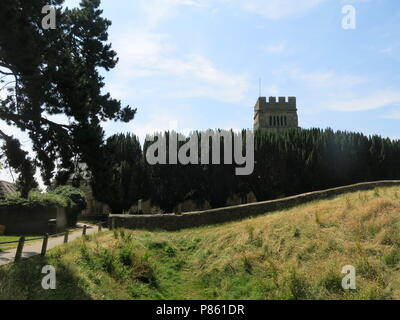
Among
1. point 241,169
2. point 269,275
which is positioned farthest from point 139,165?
point 269,275

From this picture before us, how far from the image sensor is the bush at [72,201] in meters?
33.9

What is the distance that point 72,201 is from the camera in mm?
34531

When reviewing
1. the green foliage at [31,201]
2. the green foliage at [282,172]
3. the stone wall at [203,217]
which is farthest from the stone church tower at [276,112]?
the green foliage at [31,201]

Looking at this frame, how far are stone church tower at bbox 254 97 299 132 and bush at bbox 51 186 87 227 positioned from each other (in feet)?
150

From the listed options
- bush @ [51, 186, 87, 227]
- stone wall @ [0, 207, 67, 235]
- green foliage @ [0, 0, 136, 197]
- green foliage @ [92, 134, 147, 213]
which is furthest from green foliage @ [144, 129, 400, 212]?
green foliage @ [0, 0, 136, 197]

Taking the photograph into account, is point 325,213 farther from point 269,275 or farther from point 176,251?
point 176,251

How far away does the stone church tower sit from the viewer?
73375 millimetres

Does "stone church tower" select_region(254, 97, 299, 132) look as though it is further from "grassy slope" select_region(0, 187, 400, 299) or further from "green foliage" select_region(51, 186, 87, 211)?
"grassy slope" select_region(0, 187, 400, 299)

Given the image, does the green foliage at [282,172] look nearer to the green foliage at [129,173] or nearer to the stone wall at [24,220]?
the green foliage at [129,173]

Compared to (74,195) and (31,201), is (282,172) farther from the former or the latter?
(31,201)

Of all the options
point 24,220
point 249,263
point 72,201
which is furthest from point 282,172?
point 249,263

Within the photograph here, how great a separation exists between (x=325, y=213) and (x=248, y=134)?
25234mm

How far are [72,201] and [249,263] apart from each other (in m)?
24.5
